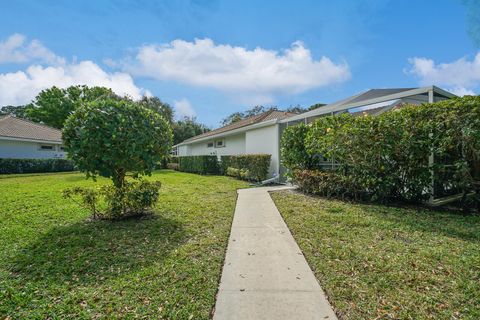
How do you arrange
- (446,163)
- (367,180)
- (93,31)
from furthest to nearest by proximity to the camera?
(93,31) → (367,180) → (446,163)

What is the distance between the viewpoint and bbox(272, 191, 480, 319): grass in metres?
2.65

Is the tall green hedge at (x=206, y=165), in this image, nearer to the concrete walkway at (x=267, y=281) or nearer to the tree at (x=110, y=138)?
the tree at (x=110, y=138)

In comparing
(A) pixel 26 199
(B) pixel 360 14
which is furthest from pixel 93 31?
(B) pixel 360 14

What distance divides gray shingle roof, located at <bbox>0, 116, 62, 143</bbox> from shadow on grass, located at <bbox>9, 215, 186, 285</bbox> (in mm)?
20778

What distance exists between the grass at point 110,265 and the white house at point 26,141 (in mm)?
19725

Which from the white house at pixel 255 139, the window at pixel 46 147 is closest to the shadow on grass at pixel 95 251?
the white house at pixel 255 139

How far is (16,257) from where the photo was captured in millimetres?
3902

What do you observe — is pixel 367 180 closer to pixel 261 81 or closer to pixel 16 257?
pixel 16 257

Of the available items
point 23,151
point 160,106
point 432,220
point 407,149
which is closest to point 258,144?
point 407,149

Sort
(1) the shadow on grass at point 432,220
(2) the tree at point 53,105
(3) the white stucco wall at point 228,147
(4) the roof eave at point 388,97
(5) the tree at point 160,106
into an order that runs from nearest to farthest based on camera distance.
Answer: (1) the shadow on grass at point 432,220, (4) the roof eave at point 388,97, (3) the white stucco wall at point 228,147, (2) the tree at point 53,105, (5) the tree at point 160,106

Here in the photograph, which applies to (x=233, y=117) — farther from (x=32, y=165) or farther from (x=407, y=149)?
(x=407, y=149)

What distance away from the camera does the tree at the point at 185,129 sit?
44781 millimetres

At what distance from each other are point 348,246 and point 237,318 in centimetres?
257

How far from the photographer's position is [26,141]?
2180 centimetres
